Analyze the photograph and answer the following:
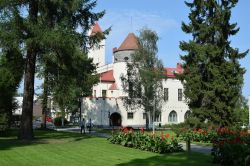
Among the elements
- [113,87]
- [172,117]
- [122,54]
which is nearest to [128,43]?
[122,54]

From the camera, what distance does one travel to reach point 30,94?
2630cm

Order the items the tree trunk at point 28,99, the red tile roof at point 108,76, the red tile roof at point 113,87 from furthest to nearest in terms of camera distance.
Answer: the red tile roof at point 108,76 → the red tile roof at point 113,87 → the tree trunk at point 28,99

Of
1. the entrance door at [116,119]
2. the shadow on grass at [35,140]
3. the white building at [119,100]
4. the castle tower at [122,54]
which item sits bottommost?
the shadow on grass at [35,140]

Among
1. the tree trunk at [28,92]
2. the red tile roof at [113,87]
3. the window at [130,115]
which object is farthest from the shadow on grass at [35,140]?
the red tile roof at [113,87]

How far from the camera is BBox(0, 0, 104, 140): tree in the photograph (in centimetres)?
2338

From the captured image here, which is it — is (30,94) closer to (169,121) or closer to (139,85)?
(139,85)

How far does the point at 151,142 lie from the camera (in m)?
19.7

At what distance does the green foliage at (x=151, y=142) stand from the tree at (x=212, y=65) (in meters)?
10.6

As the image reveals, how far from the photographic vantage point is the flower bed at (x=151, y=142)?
19188 mm

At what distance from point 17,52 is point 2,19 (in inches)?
90.4

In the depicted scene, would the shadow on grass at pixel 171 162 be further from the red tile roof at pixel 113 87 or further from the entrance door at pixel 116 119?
the red tile roof at pixel 113 87

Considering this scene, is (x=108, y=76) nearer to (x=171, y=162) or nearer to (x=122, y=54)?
(x=122, y=54)

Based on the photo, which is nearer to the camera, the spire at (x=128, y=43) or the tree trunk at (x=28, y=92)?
the tree trunk at (x=28, y=92)

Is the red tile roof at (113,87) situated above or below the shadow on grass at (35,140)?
above
